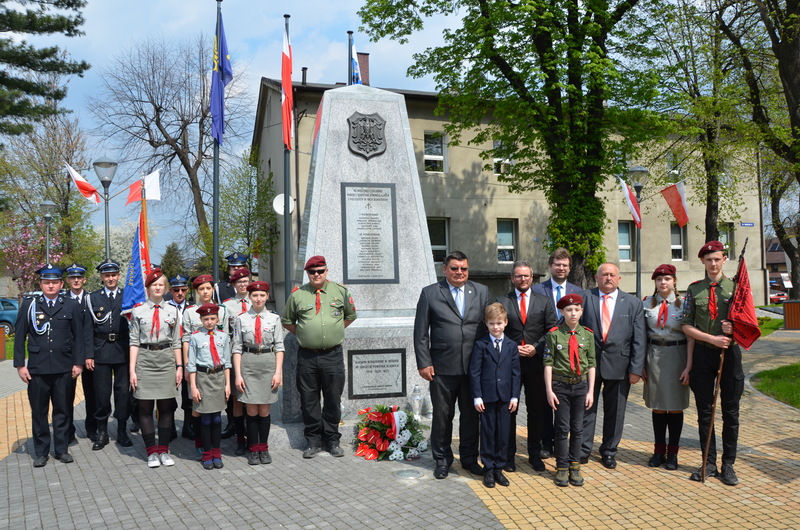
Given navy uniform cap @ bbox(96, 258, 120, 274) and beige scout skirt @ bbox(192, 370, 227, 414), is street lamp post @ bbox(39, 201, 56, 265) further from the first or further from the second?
beige scout skirt @ bbox(192, 370, 227, 414)

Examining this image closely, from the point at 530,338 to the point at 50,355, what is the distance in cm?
461

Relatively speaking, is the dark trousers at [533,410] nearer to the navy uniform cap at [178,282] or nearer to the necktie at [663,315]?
the necktie at [663,315]

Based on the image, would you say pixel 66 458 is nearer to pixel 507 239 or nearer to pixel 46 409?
pixel 46 409

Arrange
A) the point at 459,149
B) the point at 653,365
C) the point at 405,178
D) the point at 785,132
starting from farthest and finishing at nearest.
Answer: the point at 459,149
the point at 785,132
the point at 405,178
the point at 653,365

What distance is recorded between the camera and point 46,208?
22469 mm

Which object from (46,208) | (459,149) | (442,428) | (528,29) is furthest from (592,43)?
(46,208)

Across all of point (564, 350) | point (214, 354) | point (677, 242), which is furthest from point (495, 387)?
point (677, 242)

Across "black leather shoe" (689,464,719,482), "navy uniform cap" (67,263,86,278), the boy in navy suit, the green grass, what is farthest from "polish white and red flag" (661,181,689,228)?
"navy uniform cap" (67,263,86,278)

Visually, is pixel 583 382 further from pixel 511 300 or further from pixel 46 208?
pixel 46 208

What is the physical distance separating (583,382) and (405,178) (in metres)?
3.24

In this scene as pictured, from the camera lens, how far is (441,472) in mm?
5508

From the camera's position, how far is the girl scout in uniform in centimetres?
596

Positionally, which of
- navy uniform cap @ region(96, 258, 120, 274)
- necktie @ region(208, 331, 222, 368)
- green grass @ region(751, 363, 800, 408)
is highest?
navy uniform cap @ region(96, 258, 120, 274)

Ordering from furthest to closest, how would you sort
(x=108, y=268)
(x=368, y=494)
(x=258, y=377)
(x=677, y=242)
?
(x=677, y=242) < (x=108, y=268) < (x=258, y=377) < (x=368, y=494)
